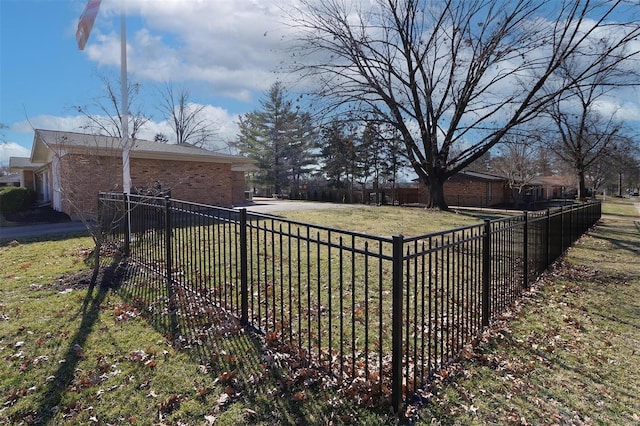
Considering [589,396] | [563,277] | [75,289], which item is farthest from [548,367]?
[75,289]

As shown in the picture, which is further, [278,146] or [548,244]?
[278,146]

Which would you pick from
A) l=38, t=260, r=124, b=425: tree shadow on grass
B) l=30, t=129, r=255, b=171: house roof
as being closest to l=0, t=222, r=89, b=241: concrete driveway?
l=30, t=129, r=255, b=171: house roof

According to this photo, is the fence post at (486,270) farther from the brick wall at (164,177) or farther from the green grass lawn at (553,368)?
the brick wall at (164,177)

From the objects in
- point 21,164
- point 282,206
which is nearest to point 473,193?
point 282,206

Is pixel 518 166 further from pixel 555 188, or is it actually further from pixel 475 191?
pixel 555 188

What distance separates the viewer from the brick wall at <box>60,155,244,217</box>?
42.1 ft

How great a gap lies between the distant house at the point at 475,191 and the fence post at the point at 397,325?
2840cm

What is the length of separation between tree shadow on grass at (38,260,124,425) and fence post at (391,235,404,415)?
244 centimetres

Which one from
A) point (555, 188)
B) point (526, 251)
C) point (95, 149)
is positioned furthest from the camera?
point (555, 188)

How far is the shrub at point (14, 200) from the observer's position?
13727 mm

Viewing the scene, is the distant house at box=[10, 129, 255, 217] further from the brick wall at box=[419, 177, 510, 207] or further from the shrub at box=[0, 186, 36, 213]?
the brick wall at box=[419, 177, 510, 207]

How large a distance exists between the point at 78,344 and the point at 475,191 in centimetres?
3154

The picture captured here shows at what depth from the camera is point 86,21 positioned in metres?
9.20

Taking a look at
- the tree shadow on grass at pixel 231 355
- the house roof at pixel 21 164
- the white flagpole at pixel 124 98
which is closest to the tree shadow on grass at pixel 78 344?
the tree shadow on grass at pixel 231 355
